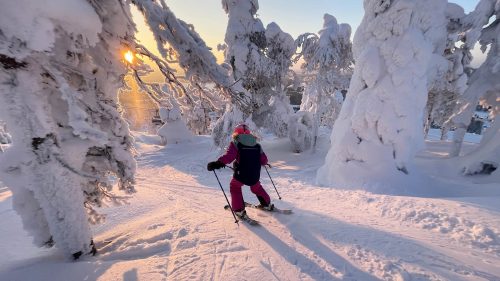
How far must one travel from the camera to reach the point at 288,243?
13.4ft

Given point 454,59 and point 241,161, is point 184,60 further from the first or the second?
point 454,59

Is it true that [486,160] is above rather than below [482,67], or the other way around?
below

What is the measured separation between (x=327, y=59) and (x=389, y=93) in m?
7.24

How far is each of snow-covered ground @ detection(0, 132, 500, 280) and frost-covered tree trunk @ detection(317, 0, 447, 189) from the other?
2283mm

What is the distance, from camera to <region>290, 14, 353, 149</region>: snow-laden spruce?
49.8 ft

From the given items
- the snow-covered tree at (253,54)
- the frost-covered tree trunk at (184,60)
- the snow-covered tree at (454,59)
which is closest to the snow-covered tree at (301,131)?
the snow-covered tree at (253,54)

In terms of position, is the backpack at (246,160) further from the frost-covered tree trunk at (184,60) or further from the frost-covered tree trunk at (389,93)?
the frost-covered tree trunk at (389,93)

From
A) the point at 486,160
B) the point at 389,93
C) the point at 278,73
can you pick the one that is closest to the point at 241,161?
the point at 389,93

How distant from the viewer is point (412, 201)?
19.6 feet

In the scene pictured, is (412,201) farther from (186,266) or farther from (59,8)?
(59,8)

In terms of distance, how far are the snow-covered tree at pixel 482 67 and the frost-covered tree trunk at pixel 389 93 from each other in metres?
4.73

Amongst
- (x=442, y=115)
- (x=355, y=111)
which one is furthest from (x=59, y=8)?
(x=442, y=115)

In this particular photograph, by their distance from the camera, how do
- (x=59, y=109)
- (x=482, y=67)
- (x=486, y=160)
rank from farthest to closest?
(x=482, y=67) < (x=486, y=160) < (x=59, y=109)

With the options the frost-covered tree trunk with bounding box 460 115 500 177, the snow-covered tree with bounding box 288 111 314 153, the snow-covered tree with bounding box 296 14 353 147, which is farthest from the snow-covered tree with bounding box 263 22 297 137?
the frost-covered tree trunk with bounding box 460 115 500 177
